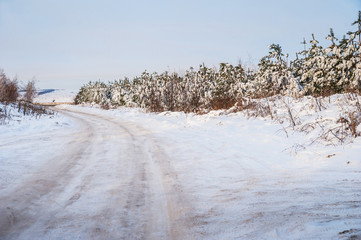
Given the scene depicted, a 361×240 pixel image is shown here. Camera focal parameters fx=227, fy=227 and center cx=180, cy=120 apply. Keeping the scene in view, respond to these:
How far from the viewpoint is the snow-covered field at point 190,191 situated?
80.5 inches

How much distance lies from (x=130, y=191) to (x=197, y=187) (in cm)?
95

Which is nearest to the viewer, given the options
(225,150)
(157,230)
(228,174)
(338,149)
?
(157,230)

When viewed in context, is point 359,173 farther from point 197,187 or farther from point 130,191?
point 130,191

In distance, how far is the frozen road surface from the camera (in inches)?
80.0

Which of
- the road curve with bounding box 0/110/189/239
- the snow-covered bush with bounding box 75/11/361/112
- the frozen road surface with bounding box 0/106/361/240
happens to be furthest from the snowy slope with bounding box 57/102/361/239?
the snow-covered bush with bounding box 75/11/361/112

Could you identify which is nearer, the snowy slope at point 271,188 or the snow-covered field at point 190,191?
the snowy slope at point 271,188

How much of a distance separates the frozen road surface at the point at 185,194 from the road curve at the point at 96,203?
0.01 m

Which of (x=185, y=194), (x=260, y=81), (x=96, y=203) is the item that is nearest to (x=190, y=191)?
(x=185, y=194)

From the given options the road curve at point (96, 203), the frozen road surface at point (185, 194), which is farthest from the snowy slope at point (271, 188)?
the road curve at point (96, 203)

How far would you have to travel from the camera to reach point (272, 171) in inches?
153

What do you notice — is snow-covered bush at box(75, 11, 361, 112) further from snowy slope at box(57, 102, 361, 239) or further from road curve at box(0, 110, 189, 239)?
road curve at box(0, 110, 189, 239)

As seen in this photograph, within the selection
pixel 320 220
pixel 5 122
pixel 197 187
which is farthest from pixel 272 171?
pixel 5 122

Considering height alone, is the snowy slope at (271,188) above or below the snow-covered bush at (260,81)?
below

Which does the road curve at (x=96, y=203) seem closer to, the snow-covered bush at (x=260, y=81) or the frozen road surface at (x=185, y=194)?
the frozen road surface at (x=185, y=194)
